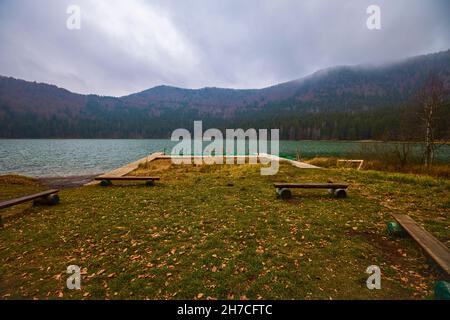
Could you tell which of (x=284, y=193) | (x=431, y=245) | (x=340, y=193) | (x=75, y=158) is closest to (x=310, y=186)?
(x=284, y=193)

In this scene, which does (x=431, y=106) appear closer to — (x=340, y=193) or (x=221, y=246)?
(x=340, y=193)

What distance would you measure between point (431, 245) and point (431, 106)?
20404mm

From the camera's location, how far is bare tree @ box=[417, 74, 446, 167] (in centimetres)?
1755

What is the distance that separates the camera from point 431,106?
17.7 m

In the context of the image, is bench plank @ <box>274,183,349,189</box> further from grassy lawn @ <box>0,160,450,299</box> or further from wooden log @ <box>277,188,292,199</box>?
grassy lawn @ <box>0,160,450,299</box>

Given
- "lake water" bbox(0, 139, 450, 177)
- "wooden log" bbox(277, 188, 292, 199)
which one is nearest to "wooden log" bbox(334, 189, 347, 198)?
"wooden log" bbox(277, 188, 292, 199)

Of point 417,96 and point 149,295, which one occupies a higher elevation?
point 417,96

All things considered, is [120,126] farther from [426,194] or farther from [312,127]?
[426,194]

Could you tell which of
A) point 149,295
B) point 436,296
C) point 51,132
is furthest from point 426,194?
point 51,132

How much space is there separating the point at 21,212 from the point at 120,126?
180920 millimetres

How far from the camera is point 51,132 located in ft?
456

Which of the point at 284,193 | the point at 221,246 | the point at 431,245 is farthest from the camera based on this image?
the point at 284,193

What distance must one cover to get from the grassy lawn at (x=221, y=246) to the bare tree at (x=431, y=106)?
40.7ft

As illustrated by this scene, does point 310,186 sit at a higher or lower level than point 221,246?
higher
